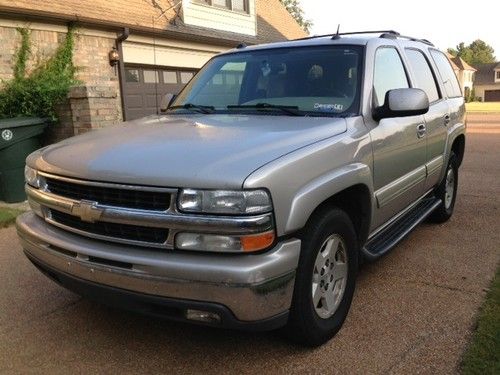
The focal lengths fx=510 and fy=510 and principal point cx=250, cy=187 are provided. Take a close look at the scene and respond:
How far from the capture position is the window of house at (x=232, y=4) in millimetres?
14648

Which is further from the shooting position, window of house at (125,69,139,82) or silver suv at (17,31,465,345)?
window of house at (125,69,139,82)

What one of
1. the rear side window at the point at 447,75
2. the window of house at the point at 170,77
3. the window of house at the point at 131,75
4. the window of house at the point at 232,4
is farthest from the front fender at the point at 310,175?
the window of house at the point at 232,4

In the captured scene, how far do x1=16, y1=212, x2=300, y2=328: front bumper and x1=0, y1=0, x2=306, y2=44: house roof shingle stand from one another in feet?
26.4

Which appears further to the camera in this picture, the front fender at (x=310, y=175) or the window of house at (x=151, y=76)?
the window of house at (x=151, y=76)

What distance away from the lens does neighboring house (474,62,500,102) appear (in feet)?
258

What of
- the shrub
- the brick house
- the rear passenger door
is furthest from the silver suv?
the shrub

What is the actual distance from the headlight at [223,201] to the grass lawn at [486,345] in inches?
58.2

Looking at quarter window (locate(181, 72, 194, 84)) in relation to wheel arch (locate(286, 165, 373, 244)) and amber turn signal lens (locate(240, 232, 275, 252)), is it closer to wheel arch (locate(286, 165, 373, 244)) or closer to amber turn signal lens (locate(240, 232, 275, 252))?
wheel arch (locate(286, 165, 373, 244))

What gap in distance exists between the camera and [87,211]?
2.70 m

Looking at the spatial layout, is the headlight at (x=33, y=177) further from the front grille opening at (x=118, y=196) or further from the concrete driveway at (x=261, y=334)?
the concrete driveway at (x=261, y=334)

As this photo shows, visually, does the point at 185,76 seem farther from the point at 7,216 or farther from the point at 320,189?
the point at 320,189

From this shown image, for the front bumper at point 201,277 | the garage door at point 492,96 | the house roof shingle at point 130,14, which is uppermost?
the house roof shingle at point 130,14

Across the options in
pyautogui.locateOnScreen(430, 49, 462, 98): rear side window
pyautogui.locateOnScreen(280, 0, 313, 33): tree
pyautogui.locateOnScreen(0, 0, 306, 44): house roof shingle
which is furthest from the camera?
pyautogui.locateOnScreen(280, 0, 313, 33): tree

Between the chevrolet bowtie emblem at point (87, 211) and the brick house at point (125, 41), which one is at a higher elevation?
the brick house at point (125, 41)
